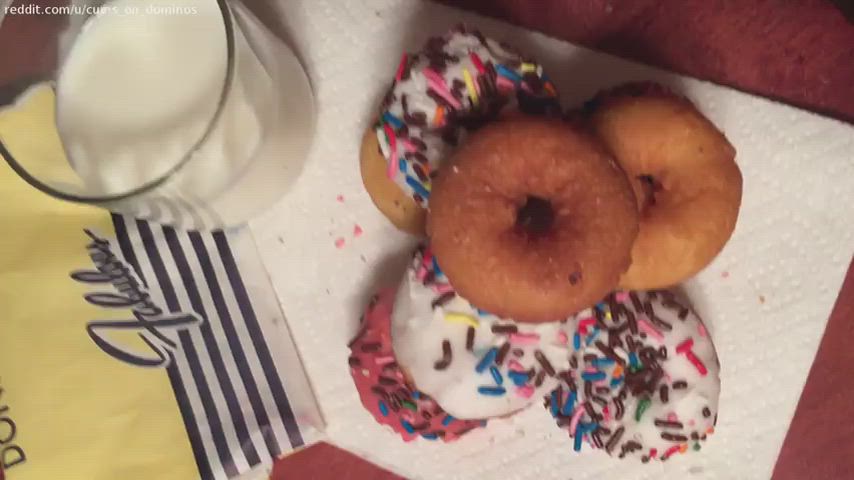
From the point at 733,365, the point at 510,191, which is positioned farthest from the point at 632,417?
the point at 510,191

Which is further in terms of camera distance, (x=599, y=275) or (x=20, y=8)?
(x=20, y=8)

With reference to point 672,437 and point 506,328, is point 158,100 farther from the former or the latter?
point 672,437

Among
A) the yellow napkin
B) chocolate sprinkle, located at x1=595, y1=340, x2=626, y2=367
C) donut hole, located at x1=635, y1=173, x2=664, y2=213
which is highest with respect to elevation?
donut hole, located at x1=635, y1=173, x2=664, y2=213

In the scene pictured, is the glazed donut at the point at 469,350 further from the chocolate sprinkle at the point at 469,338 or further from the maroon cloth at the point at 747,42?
the maroon cloth at the point at 747,42

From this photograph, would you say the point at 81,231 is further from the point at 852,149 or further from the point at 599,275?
the point at 852,149

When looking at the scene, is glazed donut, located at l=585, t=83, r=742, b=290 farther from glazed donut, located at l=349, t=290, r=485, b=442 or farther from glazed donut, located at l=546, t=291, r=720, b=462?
glazed donut, located at l=349, t=290, r=485, b=442

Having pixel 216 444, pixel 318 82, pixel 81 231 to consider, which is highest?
pixel 318 82

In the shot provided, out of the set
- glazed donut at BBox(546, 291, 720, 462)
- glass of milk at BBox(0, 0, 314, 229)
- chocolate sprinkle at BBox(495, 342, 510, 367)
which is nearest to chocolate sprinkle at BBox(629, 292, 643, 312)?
glazed donut at BBox(546, 291, 720, 462)

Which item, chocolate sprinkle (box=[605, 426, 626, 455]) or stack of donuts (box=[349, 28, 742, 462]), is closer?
stack of donuts (box=[349, 28, 742, 462])
